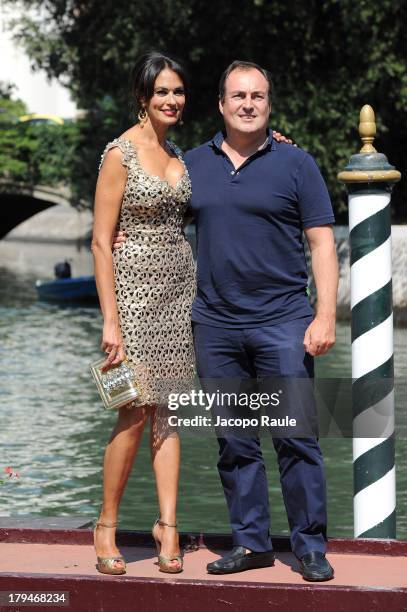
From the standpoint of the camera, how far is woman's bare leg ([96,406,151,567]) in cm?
614

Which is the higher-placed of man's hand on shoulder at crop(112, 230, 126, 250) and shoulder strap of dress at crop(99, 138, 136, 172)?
shoulder strap of dress at crop(99, 138, 136, 172)

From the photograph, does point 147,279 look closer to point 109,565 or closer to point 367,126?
point 109,565

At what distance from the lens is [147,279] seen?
20.1 ft

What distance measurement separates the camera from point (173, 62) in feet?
20.2

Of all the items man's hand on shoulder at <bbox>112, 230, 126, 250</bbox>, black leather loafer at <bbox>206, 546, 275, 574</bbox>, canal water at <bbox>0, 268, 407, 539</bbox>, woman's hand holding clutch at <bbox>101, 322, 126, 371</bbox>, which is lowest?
canal water at <bbox>0, 268, 407, 539</bbox>

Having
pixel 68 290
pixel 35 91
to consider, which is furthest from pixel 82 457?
pixel 35 91

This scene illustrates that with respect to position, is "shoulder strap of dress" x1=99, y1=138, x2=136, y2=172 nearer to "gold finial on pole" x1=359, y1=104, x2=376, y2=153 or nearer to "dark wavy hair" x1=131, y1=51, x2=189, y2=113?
"dark wavy hair" x1=131, y1=51, x2=189, y2=113

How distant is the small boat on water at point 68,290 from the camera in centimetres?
3029

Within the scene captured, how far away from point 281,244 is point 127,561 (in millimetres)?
1364

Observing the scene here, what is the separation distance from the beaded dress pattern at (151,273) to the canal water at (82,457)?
3835 mm

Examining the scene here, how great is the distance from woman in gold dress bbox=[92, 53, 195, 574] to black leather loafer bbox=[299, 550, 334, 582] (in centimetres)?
48

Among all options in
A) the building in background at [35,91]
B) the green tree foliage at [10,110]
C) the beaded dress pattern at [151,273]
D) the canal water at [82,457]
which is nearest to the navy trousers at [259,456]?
the beaded dress pattern at [151,273]

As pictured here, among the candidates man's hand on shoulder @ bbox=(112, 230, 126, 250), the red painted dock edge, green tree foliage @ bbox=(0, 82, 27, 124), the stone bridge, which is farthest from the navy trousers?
green tree foliage @ bbox=(0, 82, 27, 124)

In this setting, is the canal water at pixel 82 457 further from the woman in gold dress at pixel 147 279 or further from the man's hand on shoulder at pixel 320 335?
the man's hand on shoulder at pixel 320 335
